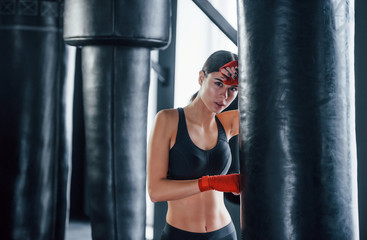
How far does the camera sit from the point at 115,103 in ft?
3.65

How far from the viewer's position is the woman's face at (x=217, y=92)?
4.98 ft

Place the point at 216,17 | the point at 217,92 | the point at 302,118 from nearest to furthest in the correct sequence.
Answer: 1. the point at 302,118
2. the point at 217,92
3. the point at 216,17

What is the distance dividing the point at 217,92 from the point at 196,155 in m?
0.26

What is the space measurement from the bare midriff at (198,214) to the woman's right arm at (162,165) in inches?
6.7

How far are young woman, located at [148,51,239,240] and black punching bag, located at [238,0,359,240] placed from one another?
63 centimetres

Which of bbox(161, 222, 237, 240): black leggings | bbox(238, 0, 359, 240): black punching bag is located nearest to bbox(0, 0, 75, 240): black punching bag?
bbox(161, 222, 237, 240): black leggings

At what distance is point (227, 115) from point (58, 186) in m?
0.81

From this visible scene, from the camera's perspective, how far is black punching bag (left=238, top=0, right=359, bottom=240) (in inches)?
30.5

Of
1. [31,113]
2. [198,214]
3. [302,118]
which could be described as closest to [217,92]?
[198,214]

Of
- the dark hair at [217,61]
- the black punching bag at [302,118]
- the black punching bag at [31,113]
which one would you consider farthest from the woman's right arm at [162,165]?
the black punching bag at [302,118]

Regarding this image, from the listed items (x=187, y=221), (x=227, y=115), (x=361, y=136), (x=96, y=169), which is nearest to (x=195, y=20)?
(x=361, y=136)

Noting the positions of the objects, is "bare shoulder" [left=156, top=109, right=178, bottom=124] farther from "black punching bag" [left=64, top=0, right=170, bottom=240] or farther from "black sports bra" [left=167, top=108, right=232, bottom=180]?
"black punching bag" [left=64, top=0, right=170, bottom=240]

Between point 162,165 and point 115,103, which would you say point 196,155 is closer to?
point 162,165

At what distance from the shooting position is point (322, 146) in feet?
2.54
